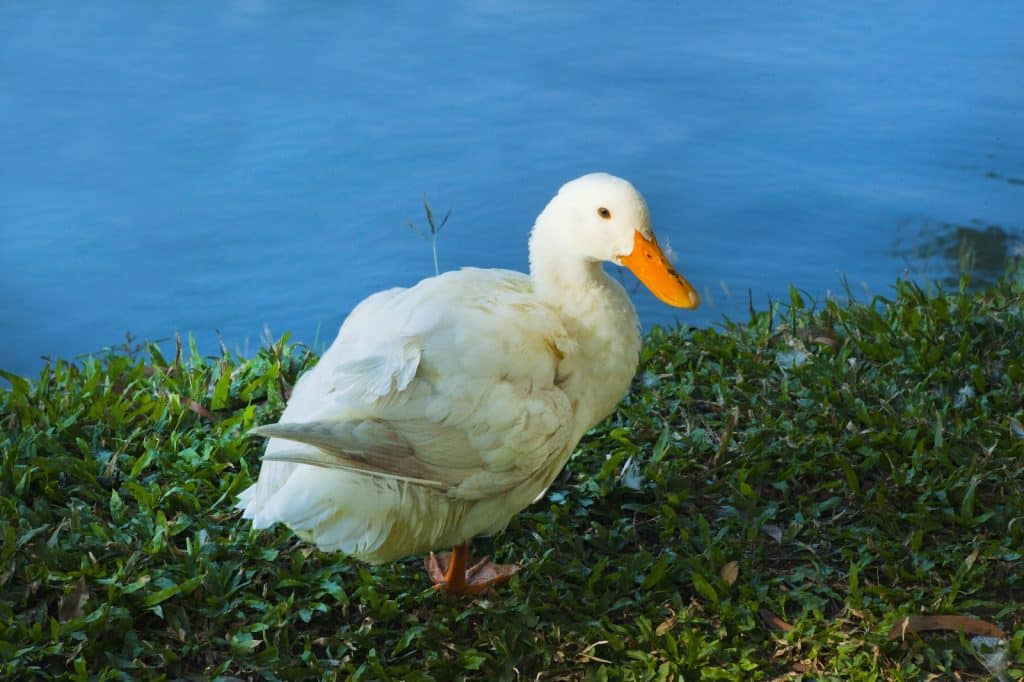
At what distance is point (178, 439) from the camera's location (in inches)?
140

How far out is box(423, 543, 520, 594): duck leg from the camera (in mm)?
3008

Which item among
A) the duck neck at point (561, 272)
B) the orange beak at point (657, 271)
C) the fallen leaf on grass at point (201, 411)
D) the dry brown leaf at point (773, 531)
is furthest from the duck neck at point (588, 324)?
the fallen leaf on grass at point (201, 411)

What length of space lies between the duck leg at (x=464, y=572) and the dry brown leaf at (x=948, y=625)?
100 cm

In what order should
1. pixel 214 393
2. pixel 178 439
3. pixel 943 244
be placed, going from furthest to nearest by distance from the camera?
pixel 943 244
pixel 214 393
pixel 178 439

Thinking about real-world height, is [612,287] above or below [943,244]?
above

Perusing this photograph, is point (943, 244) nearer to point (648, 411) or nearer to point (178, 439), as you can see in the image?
point (648, 411)

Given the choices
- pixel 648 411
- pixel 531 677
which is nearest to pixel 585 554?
pixel 531 677

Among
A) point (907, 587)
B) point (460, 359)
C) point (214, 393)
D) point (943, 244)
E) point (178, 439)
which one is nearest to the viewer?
point (460, 359)

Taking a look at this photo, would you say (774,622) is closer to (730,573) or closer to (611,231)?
(730,573)

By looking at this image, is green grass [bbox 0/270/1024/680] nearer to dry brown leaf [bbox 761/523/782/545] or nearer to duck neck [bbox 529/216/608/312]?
dry brown leaf [bbox 761/523/782/545]

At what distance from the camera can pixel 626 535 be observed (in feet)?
10.7

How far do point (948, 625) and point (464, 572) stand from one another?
1.24 metres

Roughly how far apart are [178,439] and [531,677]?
55.1 inches

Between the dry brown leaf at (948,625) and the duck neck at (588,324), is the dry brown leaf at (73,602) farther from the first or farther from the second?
the dry brown leaf at (948,625)
